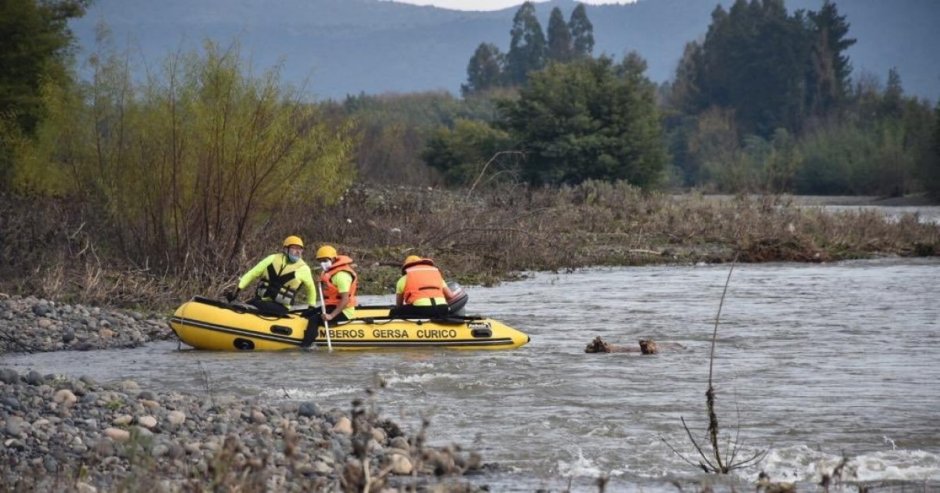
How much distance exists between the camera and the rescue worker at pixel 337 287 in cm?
1655

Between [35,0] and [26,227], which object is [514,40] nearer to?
[35,0]

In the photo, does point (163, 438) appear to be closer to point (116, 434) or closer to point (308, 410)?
point (116, 434)

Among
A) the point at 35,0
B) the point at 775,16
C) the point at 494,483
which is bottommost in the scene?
the point at 494,483

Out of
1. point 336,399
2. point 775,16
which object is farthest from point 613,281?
point 775,16

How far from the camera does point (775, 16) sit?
330 ft

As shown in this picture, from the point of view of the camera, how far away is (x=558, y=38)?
412ft

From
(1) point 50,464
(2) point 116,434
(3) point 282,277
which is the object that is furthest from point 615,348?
(1) point 50,464

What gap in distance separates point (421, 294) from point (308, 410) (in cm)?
557

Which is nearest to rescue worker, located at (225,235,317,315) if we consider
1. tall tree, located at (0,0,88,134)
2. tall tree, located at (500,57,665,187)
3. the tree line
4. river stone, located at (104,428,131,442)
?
the tree line

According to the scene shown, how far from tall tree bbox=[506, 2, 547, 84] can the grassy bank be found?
79.0m

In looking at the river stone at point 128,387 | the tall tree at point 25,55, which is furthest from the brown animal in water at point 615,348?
the tall tree at point 25,55

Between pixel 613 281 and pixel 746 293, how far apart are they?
279 cm

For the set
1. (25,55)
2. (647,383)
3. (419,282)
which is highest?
(25,55)

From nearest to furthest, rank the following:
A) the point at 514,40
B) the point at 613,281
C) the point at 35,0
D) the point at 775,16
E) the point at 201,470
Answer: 1. the point at 201,470
2. the point at 613,281
3. the point at 35,0
4. the point at 775,16
5. the point at 514,40
